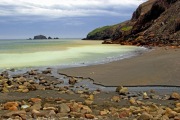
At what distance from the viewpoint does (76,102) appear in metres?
14.7

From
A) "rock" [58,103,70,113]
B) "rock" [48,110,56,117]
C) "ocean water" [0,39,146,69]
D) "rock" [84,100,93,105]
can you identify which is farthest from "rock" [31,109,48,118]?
"ocean water" [0,39,146,69]

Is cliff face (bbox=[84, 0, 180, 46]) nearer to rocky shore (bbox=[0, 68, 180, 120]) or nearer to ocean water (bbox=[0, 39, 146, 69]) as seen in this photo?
ocean water (bbox=[0, 39, 146, 69])

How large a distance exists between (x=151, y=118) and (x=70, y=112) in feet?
9.79

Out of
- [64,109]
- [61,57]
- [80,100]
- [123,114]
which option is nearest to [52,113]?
[64,109]

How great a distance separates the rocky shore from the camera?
1160 cm

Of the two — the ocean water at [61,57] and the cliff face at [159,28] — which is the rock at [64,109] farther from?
the cliff face at [159,28]

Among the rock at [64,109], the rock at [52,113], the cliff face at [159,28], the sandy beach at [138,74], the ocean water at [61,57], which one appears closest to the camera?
the rock at [52,113]

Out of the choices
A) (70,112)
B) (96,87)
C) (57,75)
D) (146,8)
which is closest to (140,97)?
(96,87)

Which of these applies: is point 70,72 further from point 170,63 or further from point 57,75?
point 170,63

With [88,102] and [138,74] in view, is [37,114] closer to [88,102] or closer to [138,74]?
[88,102]

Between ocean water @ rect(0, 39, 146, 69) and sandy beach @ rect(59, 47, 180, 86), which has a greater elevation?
sandy beach @ rect(59, 47, 180, 86)

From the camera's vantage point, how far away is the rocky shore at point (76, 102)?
1160cm

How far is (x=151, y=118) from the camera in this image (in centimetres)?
1095

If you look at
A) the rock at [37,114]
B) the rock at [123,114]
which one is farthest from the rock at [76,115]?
the rock at [123,114]
